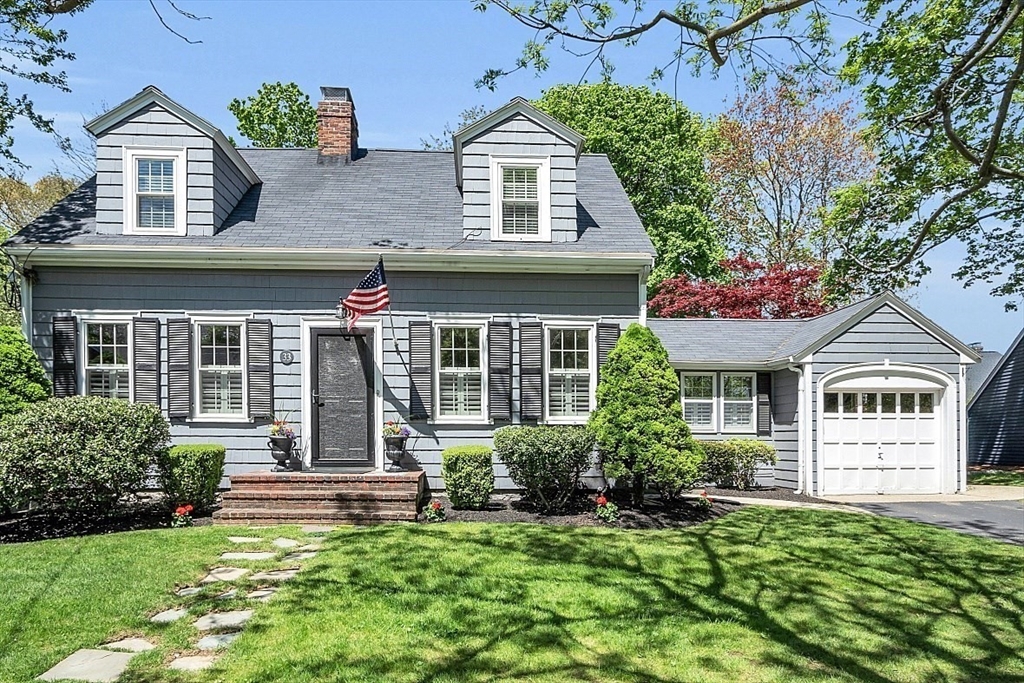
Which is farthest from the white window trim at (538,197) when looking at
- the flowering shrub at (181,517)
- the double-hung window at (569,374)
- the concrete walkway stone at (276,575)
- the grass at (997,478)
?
the grass at (997,478)

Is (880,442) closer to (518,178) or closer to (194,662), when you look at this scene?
(518,178)

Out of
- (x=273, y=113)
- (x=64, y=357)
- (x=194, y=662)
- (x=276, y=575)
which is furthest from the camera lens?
(x=273, y=113)

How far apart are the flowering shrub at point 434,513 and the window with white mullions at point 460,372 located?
1.88 m

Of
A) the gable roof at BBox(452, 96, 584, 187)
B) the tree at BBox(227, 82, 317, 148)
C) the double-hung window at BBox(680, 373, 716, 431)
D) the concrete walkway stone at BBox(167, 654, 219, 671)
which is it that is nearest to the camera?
the concrete walkway stone at BBox(167, 654, 219, 671)

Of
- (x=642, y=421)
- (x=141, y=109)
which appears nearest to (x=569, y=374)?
(x=642, y=421)

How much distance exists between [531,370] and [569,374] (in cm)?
62

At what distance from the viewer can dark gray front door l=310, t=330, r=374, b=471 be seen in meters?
9.71

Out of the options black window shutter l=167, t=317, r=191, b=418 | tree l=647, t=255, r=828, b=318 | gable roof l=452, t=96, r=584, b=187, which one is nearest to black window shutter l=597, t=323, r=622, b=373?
gable roof l=452, t=96, r=584, b=187

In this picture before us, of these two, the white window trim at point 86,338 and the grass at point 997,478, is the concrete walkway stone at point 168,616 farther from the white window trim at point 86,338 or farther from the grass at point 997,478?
the grass at point 997,478

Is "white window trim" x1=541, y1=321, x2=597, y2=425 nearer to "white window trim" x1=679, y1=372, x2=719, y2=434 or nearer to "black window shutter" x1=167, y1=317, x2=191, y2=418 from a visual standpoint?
"white window trim" x1=679, y1=372, x2=719, y2=434

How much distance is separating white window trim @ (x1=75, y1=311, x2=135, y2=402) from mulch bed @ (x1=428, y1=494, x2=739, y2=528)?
4802 mm

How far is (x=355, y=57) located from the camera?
5.38 meters

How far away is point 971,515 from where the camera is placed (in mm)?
9930

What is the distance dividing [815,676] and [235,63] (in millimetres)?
7364
